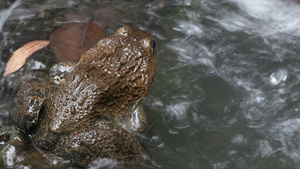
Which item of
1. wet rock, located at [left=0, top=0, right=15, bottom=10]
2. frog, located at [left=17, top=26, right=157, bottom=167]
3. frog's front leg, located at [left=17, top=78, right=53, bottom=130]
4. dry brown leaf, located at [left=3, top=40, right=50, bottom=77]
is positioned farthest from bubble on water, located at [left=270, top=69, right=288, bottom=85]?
wet rock, located at [left=0, top=0, right=15, bottom=10]

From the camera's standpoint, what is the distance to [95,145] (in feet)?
12.5

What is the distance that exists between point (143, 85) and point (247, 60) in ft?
7.60

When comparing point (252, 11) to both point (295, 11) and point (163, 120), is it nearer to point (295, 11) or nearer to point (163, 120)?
point (295, 11)

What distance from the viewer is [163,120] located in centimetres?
485

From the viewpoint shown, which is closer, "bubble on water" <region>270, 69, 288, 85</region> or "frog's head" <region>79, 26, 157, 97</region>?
"frog's head" <region>79, 26, 157, 97</region>

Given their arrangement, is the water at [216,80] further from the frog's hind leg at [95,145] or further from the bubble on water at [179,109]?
the frog's hind leg at [95,145]

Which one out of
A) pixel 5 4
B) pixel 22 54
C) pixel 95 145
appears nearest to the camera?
pixel 95 145

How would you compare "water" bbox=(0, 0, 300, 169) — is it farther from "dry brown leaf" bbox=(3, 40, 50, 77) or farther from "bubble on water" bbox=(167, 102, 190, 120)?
"dry brown leaf" bbox=(3, 40, 50, 77)

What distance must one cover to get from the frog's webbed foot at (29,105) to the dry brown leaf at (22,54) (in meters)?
1.35

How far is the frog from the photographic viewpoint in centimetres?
387

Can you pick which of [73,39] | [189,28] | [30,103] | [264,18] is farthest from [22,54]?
[264,18]

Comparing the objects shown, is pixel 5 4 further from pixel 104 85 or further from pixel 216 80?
pixel 216 80

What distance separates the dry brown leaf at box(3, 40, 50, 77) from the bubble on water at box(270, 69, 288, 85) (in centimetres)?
374

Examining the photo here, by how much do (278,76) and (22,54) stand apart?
4147 millimetres
